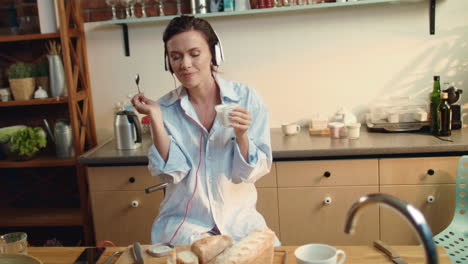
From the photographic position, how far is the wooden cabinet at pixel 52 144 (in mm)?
2750

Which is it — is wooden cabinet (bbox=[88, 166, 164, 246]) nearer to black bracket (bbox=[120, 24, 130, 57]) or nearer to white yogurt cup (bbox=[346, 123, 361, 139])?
black bracket (bbox=[120, 24, 130, 57])

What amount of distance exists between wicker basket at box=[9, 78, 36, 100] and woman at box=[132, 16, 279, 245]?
1.27 m

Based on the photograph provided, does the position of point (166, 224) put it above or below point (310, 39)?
below

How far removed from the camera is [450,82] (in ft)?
9.13

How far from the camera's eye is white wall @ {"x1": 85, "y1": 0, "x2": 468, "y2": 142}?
2771 millimetres

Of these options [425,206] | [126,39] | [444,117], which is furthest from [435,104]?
[126,39]

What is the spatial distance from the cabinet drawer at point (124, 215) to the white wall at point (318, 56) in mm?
724

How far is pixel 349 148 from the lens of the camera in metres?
2.34

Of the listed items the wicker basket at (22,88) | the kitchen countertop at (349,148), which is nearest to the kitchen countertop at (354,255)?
the kitchen countertop at (349,148)

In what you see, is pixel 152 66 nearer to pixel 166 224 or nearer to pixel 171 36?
pixel 171 36

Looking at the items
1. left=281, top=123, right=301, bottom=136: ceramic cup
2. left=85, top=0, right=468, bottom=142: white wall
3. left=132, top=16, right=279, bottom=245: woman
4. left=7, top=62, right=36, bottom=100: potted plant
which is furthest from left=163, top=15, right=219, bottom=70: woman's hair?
left=7, top=62, right=36, bottom=100: potted plant

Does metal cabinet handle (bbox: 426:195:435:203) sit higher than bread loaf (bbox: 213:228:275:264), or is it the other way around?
bread loaf (bbox: 213:228:275:264)

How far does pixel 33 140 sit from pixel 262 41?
1446mm

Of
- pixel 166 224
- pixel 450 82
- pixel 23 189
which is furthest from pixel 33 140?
pixel 450 82
